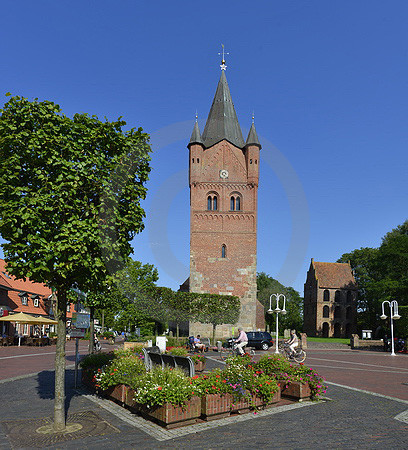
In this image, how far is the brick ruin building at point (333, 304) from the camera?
7838cm

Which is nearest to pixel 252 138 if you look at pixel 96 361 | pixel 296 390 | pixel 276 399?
pixel 96 361

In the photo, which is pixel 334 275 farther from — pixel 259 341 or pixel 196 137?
pixel 259 341

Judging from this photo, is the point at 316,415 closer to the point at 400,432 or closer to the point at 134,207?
the point at 400,432

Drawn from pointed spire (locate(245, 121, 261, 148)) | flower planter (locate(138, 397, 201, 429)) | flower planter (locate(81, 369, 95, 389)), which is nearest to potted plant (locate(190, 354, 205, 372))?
flower planter (locate(81, 369, 95, 389))

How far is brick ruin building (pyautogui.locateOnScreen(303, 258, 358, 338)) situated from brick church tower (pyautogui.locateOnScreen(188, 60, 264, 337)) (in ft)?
105

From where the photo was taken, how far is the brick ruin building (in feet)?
257

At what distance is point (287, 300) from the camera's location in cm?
9356

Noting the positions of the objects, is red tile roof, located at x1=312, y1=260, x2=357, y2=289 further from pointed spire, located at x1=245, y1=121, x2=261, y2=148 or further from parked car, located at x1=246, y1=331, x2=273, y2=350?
parked car, located at x1=246, y1=331, x2=273, y2=350

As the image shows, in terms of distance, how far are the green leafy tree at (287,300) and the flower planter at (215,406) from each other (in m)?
77.1

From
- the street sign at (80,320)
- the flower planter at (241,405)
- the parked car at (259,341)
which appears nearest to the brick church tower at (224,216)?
the parked car at (259,341)

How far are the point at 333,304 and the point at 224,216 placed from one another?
130 feet

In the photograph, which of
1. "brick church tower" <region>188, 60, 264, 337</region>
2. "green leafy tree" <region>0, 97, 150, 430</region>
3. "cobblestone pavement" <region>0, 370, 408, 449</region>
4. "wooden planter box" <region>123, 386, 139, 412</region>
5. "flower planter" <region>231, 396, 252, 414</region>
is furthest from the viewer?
"brick church tower" <region>188, 60, 264, 337</region>

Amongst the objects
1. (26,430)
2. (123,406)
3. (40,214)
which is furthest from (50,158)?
(123,406)

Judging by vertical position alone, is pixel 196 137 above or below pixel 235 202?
above
